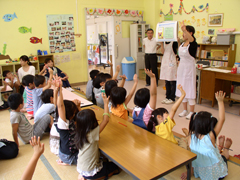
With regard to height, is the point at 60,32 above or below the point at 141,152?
above

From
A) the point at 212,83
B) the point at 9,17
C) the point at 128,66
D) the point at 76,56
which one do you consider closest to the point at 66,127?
the point at 212,83

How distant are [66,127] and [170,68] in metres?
3.30

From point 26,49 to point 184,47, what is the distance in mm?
4130

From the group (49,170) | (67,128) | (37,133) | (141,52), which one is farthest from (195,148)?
(141,52)

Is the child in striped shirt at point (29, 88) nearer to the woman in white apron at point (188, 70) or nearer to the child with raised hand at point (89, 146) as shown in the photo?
the child with raised hand at point (89, 146)

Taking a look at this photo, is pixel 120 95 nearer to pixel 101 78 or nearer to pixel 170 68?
pixel 101 78

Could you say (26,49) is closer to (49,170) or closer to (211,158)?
(49,170)

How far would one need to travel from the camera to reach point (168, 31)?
4.03 meters

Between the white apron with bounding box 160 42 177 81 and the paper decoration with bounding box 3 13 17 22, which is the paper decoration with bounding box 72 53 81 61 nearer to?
the paper decoration with bounding box 3 13 17 22

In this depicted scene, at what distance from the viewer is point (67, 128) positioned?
6.68ft

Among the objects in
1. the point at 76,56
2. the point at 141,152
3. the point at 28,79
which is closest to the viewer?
the point at 141,152

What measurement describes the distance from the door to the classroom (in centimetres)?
3

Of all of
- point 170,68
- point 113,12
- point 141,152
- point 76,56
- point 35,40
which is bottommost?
point 141,152

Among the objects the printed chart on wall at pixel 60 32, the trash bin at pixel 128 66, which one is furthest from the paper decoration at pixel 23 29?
the trash bin at pixel 128 66
